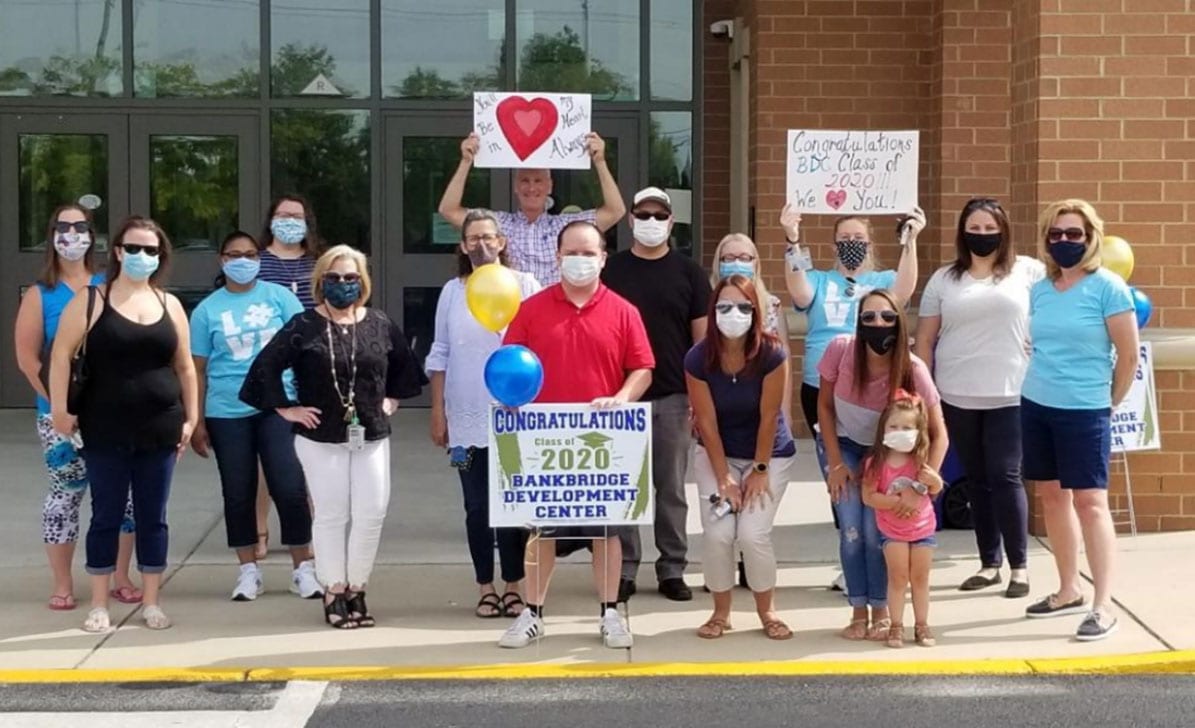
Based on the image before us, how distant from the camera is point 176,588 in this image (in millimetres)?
8570

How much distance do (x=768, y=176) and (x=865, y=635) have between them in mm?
6760

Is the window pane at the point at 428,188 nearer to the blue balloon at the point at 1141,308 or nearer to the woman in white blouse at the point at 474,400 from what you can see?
the blue balloon at the point at 1141,308

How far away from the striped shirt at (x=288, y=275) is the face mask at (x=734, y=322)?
258cm

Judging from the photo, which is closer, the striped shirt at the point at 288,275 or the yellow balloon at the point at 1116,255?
the striped shirt at the point at 288,275

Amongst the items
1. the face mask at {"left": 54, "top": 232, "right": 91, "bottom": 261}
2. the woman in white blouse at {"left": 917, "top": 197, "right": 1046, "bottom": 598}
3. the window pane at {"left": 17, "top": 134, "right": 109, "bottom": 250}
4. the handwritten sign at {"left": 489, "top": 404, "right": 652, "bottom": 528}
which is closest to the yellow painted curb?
the handwritten sign at {"left": 489, "top": 404, "right": 652, "bottom": 528}

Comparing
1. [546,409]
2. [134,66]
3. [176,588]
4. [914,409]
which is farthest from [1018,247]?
[134,66]

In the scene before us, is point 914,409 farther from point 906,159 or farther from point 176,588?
point 176,588

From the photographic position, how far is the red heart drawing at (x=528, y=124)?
8.41 metres

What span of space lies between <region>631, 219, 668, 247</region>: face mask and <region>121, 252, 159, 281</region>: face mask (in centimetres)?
216

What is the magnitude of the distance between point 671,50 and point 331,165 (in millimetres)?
3229

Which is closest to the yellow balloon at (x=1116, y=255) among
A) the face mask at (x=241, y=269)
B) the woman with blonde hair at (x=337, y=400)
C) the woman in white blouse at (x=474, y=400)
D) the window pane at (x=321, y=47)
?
the woman in white blouse at (x=474, y=400)

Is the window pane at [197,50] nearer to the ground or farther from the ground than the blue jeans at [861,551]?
farther from the ground

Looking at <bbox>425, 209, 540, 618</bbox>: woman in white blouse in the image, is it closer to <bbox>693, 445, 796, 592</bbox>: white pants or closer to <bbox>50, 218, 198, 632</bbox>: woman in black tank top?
<bbox>693, 445, 796, 592</bbox>: white pants

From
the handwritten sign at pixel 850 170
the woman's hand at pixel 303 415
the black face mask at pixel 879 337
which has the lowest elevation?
the woman's hand at pixel 303 415
